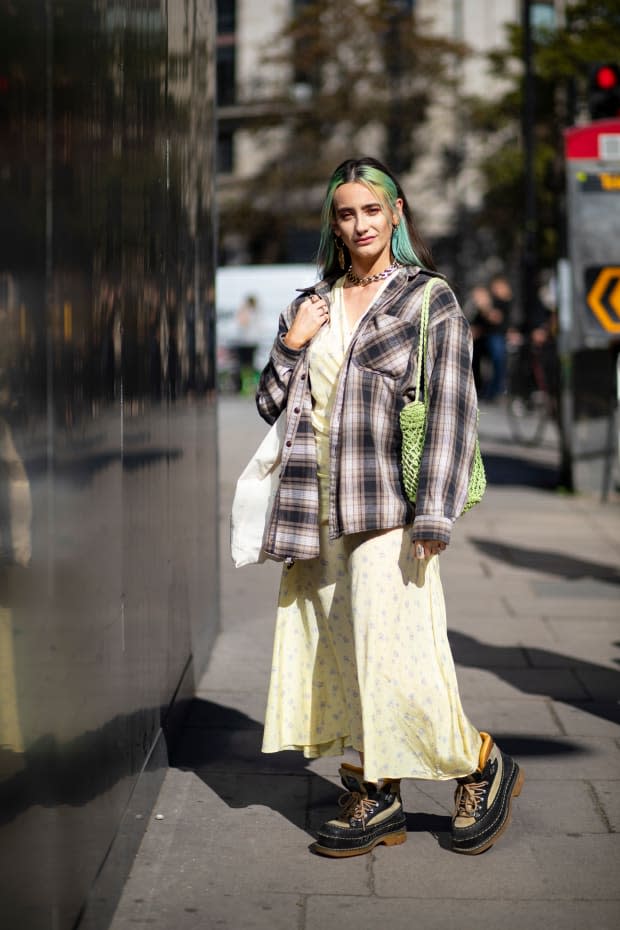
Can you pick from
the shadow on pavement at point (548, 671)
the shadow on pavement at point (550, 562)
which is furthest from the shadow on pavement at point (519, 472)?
the shadow on pavement at point (548, 671)

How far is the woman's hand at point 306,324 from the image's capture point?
3857 mm

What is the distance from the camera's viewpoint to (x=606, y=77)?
1073 centimetres

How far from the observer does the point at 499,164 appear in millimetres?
35469

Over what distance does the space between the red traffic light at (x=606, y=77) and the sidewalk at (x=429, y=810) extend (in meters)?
4.62

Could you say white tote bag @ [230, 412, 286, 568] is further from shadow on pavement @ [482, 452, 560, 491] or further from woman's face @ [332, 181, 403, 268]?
shadow on pavement @ [482, 452, 560, 491]

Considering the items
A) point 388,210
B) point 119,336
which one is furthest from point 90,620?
point 388,210

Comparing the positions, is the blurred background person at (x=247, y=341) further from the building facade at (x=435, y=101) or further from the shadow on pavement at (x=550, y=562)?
the shadow on pavement at (x=550, y=562)

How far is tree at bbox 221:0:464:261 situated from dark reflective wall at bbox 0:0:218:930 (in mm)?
33435

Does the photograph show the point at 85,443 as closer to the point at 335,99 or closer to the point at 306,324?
the point at 306,324

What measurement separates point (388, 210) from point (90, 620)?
1.45m

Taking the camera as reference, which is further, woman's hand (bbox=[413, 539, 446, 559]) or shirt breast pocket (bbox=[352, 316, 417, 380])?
shirt breast pocket (bbox=[352, 316, 417, 380])

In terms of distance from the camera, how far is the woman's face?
3850mm

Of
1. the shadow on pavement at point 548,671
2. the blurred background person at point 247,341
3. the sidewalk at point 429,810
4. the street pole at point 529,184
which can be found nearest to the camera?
the sidewalk at point 429,810

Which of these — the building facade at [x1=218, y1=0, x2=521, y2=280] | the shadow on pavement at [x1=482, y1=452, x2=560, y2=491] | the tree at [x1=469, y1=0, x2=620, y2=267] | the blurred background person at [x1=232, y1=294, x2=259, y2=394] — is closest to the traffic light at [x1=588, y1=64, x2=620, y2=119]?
the shadow on pavement at [x1=482, y1=452, x2=560, y2=491]
